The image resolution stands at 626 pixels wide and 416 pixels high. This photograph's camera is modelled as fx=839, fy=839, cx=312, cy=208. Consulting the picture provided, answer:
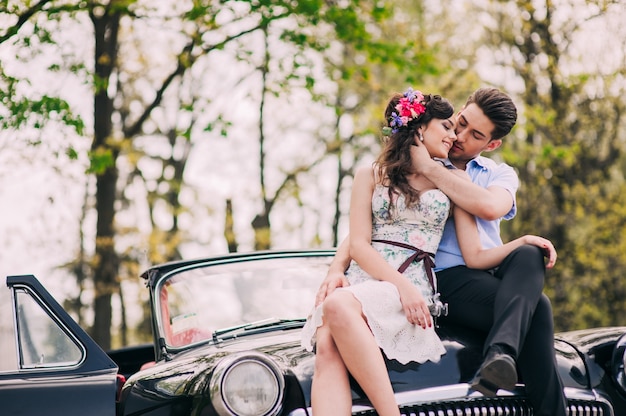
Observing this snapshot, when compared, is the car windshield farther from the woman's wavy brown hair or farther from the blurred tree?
the blurred tree

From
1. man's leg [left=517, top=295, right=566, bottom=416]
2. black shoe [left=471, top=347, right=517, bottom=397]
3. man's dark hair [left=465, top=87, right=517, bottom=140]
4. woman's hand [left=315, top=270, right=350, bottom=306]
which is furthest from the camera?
man's dark hair [left=465, top=87, right=517, bottom=140]

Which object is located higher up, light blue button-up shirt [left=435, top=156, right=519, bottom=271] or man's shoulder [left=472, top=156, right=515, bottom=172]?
man's shoulder [left=472, top=156, right=515, bottom=172]

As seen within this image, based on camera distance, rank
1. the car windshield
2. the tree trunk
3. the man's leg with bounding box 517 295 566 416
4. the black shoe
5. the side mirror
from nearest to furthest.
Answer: the black shoe
the man's leg with bounding box 517 295 566 416
the side mirror
the car windshield
the tree trunk

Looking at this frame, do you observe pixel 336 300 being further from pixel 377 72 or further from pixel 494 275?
pixel 377 72

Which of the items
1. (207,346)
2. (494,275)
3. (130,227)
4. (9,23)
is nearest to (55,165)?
(9,23)

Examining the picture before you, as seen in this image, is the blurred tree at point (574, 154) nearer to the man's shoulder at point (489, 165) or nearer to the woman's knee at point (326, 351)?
the man's shoulder at point (489, 165)

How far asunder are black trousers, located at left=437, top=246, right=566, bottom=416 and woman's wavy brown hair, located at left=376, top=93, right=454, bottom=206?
48 centimetres

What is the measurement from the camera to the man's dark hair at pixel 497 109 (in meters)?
3.96

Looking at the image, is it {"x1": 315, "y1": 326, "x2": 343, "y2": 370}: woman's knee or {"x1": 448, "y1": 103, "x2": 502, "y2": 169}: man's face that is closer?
{"x1": 315, "y1": 326, "x2": 343, "y2": 370}: woman's knee

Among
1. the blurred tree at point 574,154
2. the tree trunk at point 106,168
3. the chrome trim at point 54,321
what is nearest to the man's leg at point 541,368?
the chrome trim at point 54,321

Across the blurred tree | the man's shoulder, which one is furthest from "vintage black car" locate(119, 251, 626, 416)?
the blurred tree

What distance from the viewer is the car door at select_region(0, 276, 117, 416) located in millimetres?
3201

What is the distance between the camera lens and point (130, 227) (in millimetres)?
17781

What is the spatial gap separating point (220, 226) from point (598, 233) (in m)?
10.7
